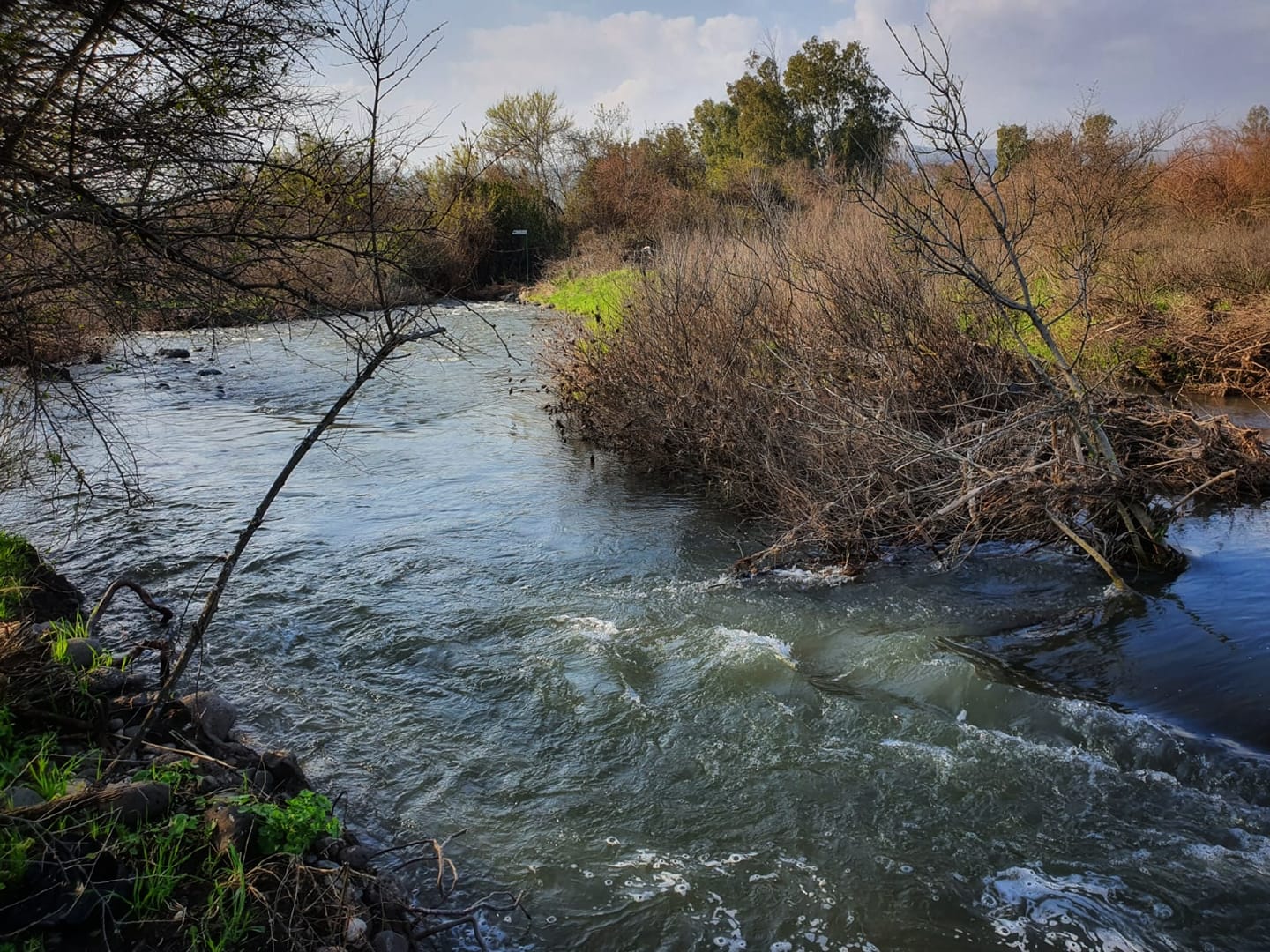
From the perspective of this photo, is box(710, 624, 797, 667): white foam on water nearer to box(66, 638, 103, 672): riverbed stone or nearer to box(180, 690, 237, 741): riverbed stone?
box(180, 690, 237, 741): riverbed stone

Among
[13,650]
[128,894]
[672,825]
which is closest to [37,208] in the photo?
[13,650]

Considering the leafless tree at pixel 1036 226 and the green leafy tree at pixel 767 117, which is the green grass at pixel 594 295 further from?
the green leafy tree at pixel 767 117

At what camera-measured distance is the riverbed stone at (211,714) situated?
4.58 meters

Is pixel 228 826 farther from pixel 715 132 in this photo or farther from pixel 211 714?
pixel 715 132

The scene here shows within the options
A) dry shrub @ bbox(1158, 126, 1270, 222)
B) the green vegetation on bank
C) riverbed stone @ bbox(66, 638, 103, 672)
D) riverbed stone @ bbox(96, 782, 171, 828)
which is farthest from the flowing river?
dry shrub @ bbox(1158, 126, 1270, 222)

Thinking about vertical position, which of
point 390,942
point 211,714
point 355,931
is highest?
point 211,714

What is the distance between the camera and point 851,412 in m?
8.44

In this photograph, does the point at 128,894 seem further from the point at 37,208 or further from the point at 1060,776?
the point at 1060,776

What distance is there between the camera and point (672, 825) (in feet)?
14.7

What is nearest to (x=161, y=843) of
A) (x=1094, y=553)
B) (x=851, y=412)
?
(x=851, y=412)

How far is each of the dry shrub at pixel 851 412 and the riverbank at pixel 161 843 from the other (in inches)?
187

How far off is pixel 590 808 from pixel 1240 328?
574 inches

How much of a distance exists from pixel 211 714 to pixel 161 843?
5.03 feet

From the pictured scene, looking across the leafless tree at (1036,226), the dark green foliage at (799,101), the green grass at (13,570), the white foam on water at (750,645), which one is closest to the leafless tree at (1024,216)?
the leafless tree at (1036,226)
